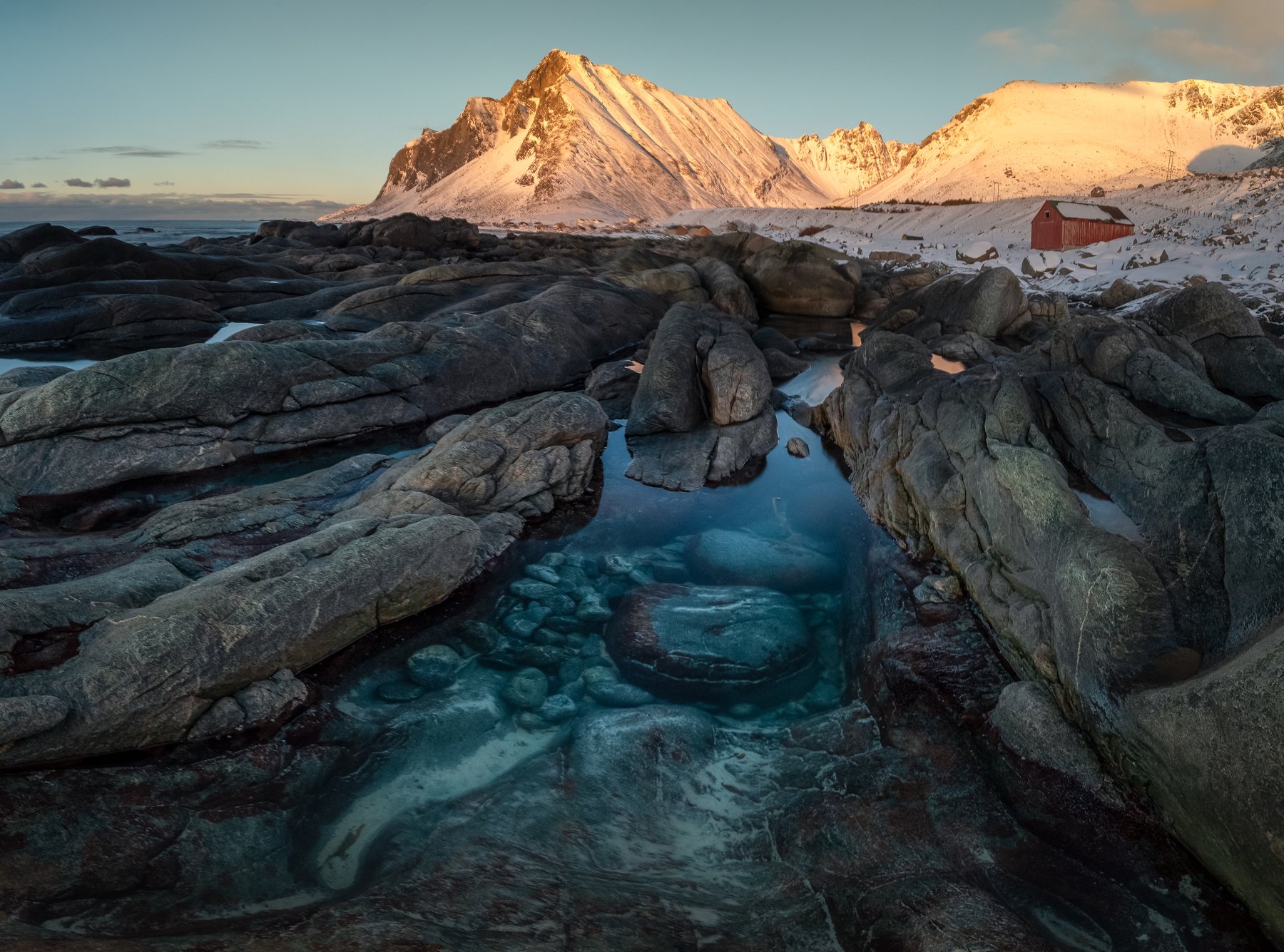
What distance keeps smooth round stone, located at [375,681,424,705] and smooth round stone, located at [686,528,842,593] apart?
3997 mm

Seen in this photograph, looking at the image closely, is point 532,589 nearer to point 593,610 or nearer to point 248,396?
point 593,610

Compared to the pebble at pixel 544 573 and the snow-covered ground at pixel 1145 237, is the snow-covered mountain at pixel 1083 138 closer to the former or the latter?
the snow-covered ground at pixel 1145 237

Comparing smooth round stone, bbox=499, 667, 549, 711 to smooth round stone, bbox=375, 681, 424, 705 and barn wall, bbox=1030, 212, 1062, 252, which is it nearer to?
smooth round stone, bbox=375, 681, 424, 705

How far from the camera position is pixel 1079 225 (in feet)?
138

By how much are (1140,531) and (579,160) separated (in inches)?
6035

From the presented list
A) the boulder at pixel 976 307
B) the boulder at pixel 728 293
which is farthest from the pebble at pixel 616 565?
the boulder at pixel 728 293

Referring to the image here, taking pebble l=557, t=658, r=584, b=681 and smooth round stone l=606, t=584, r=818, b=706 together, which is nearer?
smooth round stone l=606, t=584, r=818, b=706

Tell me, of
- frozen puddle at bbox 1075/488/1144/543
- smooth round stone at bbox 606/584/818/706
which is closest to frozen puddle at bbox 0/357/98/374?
smooth round stone at bbox 606/584/818/706

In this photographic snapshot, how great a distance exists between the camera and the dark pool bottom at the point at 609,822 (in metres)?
4.34

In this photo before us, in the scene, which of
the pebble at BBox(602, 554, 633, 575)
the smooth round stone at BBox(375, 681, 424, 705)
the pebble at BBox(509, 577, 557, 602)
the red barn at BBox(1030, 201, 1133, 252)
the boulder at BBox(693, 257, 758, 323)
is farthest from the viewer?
the red barn at BBox(1030, 201, 1133, 252)

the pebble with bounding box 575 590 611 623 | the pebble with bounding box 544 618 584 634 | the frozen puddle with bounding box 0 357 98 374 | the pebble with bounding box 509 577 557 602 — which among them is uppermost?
the frozen puddle with bounding box 0 357 98 374

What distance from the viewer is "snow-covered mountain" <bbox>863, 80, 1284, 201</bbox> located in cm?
9900

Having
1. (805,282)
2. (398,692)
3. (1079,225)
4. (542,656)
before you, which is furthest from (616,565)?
(1079,225)

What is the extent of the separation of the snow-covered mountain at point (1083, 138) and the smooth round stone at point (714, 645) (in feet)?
325
